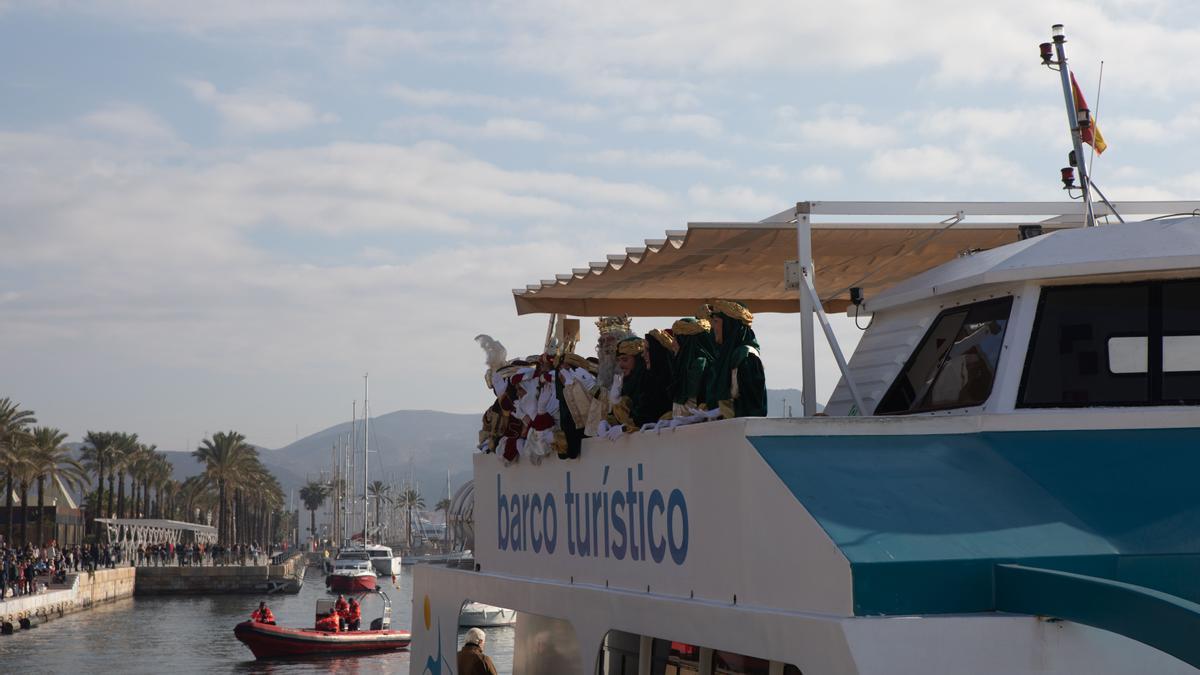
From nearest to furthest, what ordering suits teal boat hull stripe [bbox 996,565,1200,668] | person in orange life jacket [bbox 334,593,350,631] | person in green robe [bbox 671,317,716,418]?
teal boat hull stripe [bbox 996,565,1200,668] < person in green robe [bbox 671,317,716,418] < person in orange life jacket [bbox 334,593,350,631]

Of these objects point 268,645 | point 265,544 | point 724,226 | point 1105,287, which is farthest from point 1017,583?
point 265,544

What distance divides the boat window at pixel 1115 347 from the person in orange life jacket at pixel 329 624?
48.9m

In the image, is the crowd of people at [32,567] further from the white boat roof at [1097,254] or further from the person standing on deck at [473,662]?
the white boat roof at [1097,254]

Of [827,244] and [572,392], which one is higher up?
[827,244]

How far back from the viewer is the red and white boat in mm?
51562

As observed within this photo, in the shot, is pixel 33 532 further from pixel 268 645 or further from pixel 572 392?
pixel 572 392

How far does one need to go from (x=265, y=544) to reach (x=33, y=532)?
87.4 meters

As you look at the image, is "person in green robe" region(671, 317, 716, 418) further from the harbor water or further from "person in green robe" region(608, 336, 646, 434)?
the harbor water

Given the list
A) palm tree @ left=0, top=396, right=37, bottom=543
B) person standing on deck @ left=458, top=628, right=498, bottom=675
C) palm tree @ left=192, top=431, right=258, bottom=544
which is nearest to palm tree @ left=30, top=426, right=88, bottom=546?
palm tree @ left=0, top=396, right=37, bottom=543

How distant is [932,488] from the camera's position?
237 inches

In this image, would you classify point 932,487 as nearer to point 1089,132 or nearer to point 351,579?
point 1089,132

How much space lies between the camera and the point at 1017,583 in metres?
5.34

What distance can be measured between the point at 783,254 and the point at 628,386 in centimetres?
200

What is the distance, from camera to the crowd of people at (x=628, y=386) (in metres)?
7.62
